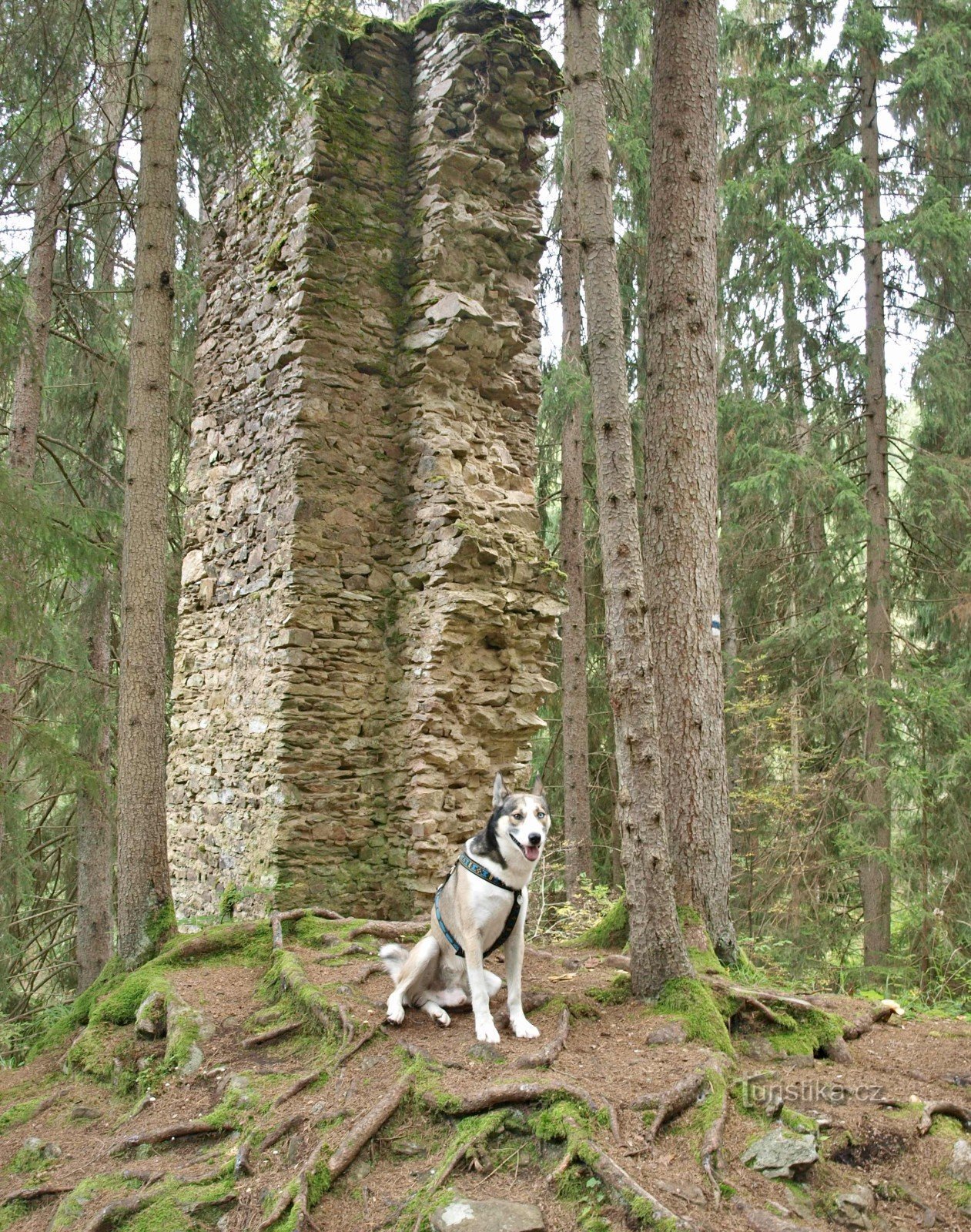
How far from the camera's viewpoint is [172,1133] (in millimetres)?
3873

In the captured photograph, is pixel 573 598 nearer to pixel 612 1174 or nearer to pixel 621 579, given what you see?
pixel 621 579

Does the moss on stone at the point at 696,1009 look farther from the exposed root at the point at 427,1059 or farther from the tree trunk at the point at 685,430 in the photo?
the exposed root at the point at 427,1059

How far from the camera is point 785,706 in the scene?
12078mm

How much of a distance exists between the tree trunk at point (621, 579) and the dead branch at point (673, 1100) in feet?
2.87

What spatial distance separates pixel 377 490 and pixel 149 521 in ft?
8.23

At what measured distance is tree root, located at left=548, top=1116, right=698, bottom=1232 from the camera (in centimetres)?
285

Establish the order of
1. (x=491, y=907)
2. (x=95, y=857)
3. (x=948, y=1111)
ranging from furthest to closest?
1. (x=95, y=857)
2. (x=491, y=907)
3. (x=948, y=1111)

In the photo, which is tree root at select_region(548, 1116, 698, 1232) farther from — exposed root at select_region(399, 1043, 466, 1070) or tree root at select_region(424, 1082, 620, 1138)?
exposed root at select_region(399, 1043, 466, 1070)

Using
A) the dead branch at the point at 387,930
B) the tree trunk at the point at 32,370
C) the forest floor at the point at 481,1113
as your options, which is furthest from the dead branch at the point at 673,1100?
the tree trunk at the point at 32,370

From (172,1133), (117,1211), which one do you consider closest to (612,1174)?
(117,1211)

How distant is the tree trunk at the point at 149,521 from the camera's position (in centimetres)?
589

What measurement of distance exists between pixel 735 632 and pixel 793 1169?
Answer: 11.6 m

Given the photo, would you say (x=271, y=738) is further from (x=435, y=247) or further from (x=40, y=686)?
(x=40, y=686)

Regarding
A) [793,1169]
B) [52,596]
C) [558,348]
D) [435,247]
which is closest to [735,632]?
[558,348]
